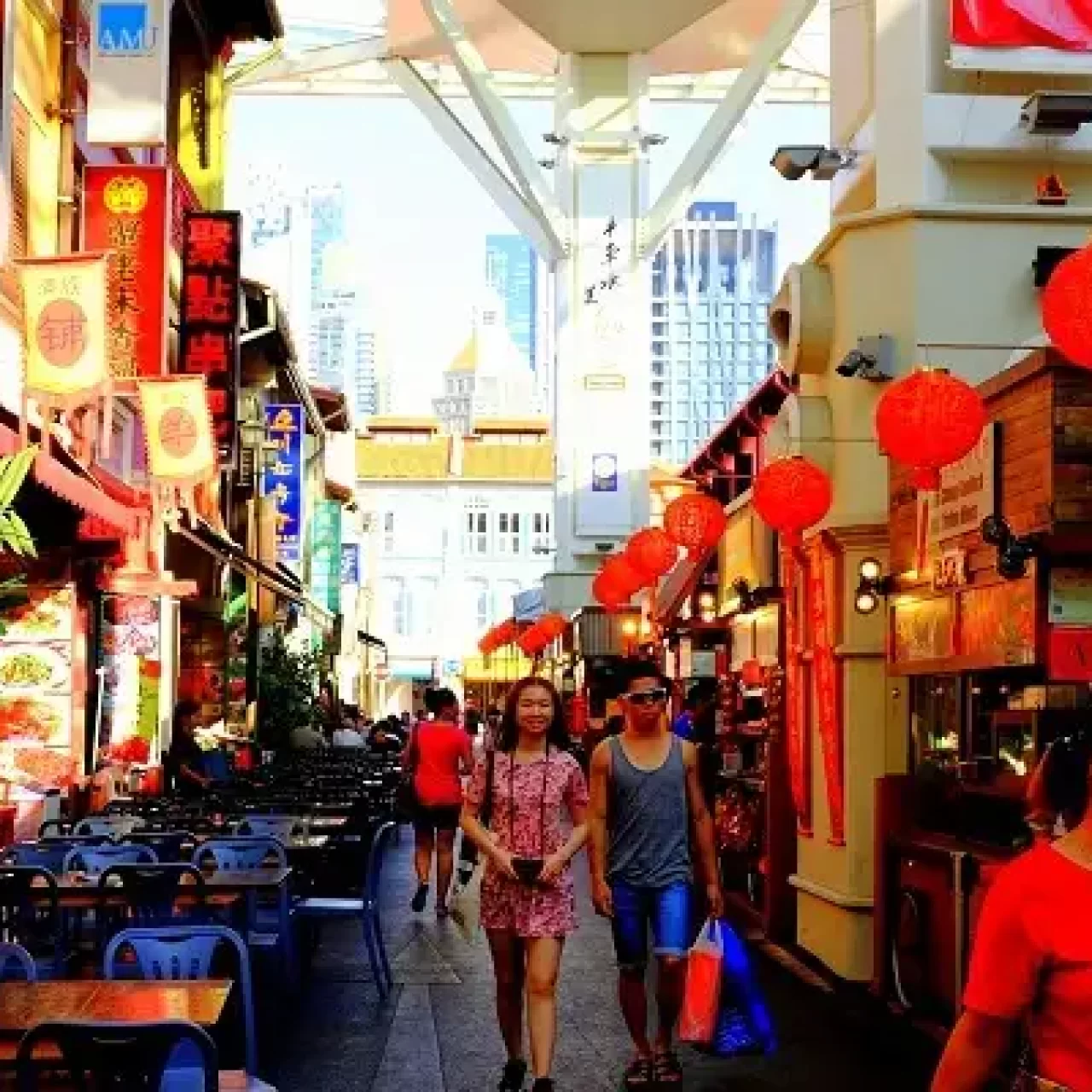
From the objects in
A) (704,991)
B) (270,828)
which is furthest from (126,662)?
(704,991)

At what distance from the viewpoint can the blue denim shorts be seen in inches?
354

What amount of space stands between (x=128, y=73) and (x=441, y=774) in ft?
22.5

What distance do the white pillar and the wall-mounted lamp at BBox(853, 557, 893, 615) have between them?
1106 inches

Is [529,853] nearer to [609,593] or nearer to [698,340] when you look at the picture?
[609,593]

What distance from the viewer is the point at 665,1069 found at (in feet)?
29.8

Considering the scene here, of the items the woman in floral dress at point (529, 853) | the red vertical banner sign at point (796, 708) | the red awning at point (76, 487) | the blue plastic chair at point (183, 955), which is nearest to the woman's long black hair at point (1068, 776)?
the blue plastic chair at point (183, 955)

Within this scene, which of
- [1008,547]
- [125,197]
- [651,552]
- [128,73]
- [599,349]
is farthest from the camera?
[599,349]

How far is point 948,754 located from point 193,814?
19.4 ft

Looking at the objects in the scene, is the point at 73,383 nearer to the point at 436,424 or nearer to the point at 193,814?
the point at 193,814

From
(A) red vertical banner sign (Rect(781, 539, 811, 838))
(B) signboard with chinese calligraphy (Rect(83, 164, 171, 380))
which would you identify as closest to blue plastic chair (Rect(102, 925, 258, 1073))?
(A) red vertical banner sign (Rect(781, 539, 811, 838))

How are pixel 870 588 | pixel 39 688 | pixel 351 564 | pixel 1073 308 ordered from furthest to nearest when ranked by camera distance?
pixel 351 564, pixel 39 688, pixel 870 588, pixel 1073 308

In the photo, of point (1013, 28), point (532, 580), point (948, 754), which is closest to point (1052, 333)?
point (948, 754)

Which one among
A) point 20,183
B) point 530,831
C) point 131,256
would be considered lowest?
point 530,831

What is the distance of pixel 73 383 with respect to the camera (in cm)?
1511
